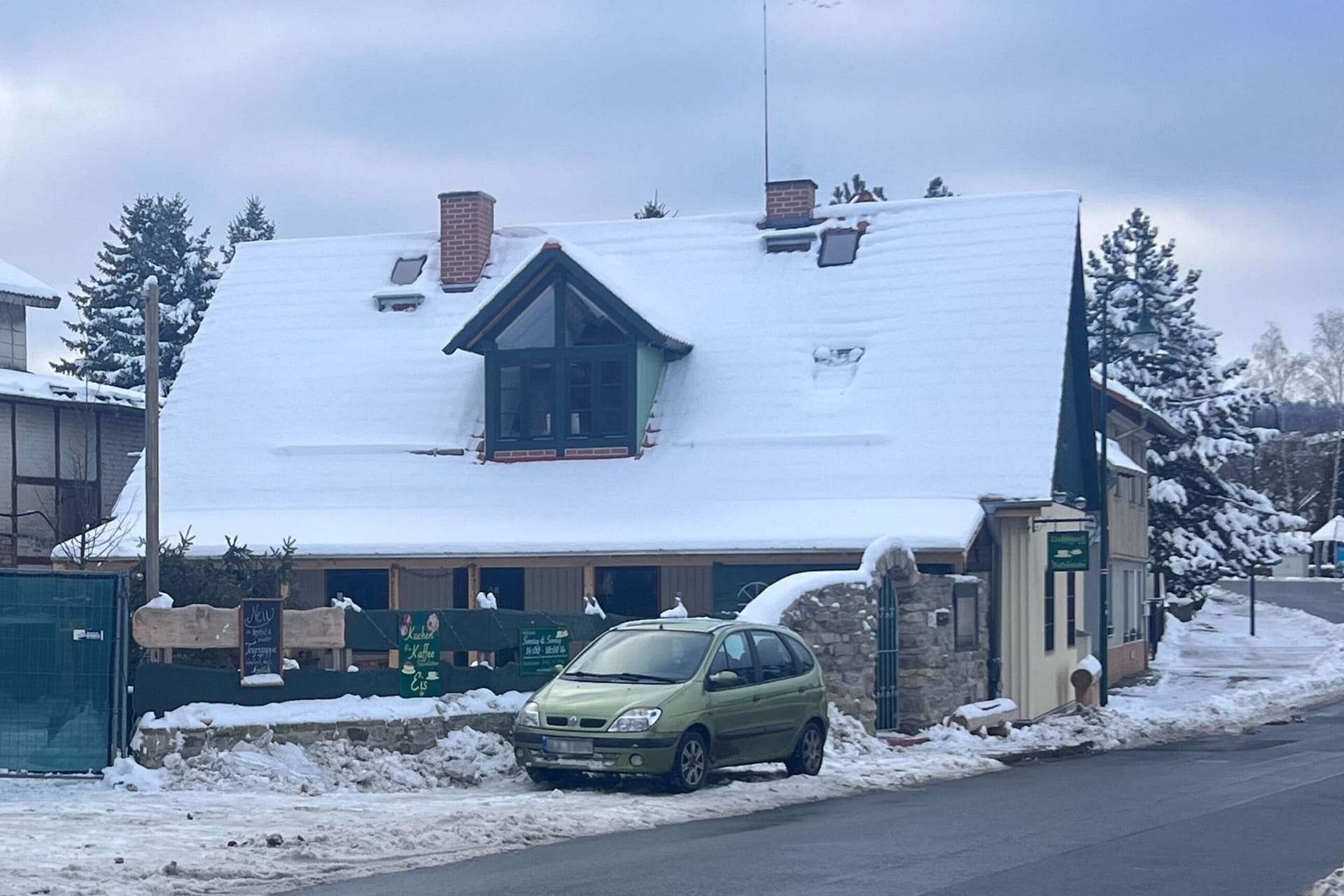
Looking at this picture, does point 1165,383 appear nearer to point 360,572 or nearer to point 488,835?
point 360,572

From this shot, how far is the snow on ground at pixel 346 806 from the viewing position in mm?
10922

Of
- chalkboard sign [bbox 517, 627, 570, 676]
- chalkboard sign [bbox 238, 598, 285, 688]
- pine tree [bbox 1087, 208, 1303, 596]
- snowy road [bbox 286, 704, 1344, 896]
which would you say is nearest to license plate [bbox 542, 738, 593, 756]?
snowy road [bbox 286, 704, 1344, 896]

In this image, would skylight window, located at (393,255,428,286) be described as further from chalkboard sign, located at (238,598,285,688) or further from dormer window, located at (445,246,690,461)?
chalkboard sign, located at (238,598,285,688)

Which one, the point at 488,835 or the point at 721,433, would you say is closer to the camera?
the point at 488,835

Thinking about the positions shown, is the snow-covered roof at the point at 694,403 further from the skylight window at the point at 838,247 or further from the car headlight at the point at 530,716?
the car headlight at the point at 530,716

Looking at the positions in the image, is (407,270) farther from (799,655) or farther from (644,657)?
(644,657)

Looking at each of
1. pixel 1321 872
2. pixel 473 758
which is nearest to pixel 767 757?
pixel 473 758

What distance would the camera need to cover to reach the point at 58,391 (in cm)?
3142

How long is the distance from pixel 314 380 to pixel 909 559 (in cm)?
1274

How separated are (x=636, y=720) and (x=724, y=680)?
1184mm

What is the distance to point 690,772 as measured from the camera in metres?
15.4

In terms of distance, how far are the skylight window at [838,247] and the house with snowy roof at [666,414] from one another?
66mm

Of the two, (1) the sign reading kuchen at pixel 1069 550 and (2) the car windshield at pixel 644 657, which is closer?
(2) the car windshield at pixel 644 657

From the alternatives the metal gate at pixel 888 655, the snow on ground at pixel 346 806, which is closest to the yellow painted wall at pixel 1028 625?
the snow on ground at pixel 346 806
